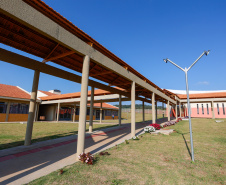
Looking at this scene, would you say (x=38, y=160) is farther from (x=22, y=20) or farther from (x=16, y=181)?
(x=22, y=20)

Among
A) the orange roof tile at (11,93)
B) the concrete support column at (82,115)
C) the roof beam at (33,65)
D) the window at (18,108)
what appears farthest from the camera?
the window at (18,108)

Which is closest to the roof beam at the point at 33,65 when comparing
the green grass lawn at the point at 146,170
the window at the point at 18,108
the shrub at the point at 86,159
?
the shrub at the point at 86,159

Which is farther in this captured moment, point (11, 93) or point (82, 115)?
point (11, 93)

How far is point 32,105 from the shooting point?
7.45m

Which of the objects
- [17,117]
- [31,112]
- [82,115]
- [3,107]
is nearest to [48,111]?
[17,117]

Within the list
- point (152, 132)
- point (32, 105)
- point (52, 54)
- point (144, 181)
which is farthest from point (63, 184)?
point (152, 132)

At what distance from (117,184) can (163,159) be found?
113 inches

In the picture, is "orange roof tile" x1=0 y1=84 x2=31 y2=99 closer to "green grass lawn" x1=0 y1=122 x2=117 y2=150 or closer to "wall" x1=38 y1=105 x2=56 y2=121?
"wall" x1=38 y1=105 x2=56 y2=121

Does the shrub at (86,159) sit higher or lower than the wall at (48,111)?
lower

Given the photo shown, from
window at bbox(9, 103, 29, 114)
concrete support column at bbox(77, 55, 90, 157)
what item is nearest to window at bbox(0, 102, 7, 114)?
window at bbox(9, 103, 29, 114)

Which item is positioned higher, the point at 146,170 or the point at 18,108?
the point at 18,108

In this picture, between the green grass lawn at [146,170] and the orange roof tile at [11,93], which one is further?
the orange roof tile at [11,93]

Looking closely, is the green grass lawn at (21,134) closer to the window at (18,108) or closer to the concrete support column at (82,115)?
the concrete support column at (82,115)

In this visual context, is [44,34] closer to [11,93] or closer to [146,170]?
[146,170]
